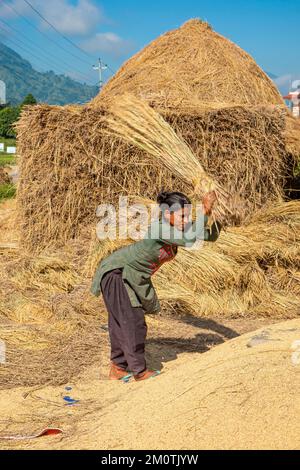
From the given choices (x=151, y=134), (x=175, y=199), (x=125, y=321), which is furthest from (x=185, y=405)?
(x=151, y=134)

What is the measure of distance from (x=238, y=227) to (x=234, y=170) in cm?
87

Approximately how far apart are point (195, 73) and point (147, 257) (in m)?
5.41

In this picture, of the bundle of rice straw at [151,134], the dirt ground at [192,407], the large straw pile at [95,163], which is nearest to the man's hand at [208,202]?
the bundle of rice straw at [151,134]

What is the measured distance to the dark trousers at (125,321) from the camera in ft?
13.3

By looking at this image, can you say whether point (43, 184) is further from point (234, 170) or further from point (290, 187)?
point (290, 187)

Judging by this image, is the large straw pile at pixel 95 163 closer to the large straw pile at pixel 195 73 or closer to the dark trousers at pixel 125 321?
the large straw pile at pixel 195 73

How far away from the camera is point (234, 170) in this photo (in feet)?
23.9

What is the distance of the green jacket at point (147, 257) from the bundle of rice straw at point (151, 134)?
654mm

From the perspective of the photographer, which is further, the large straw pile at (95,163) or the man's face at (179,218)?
the large straw pile at (95,163)

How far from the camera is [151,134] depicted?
19.9 feet

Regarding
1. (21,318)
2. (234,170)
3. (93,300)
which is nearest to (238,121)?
(234,170)

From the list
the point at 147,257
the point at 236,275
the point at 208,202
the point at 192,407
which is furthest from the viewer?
the point at 236,275

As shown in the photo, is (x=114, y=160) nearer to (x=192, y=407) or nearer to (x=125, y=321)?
(x=125, y=321)

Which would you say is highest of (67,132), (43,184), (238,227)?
(67,132)
